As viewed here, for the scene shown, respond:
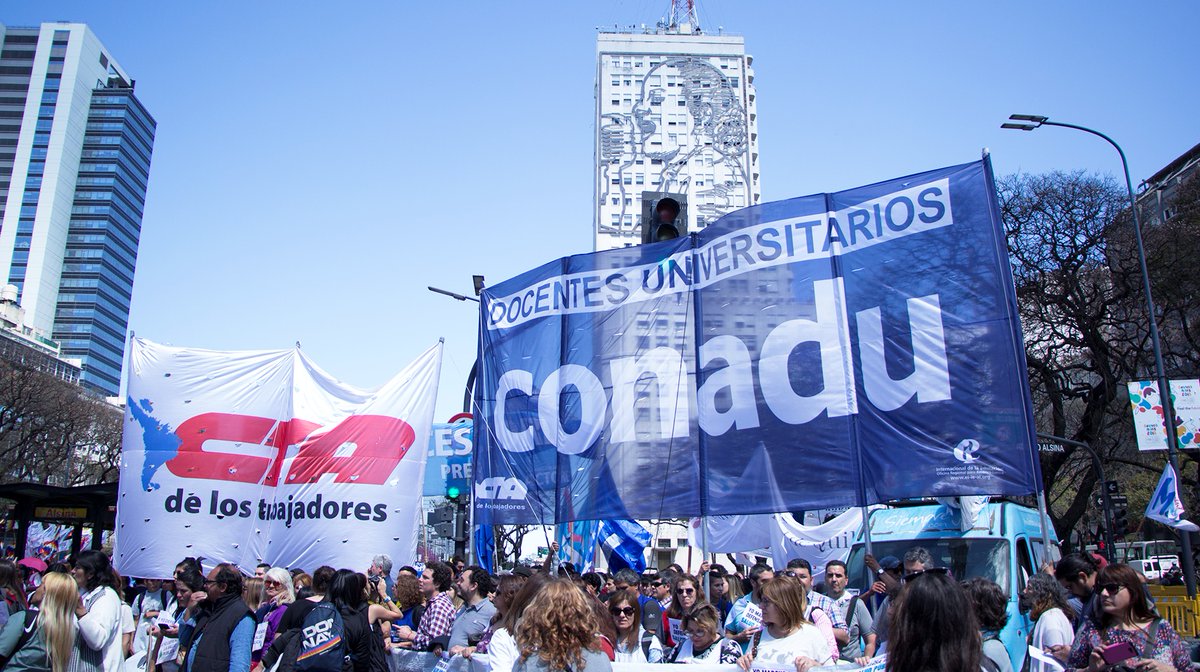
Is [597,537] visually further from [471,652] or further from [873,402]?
[471,652]

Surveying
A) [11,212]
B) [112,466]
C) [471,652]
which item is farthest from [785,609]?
[11,212]

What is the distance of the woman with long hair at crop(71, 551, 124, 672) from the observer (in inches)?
246

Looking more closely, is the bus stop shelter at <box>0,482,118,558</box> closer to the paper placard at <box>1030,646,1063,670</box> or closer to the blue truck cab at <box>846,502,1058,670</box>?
the blue truck cab at <box>846,502,1058,670</box>

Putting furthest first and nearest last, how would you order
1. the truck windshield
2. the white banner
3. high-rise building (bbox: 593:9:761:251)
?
1. high-rise building (bbox: 593:9:761:251)
2. the white banner
3. the truck windshield

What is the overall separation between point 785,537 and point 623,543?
11.5 feet

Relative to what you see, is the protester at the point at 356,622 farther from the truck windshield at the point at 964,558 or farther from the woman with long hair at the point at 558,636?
the truck windshield at the point at 964,558

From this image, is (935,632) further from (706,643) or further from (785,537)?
Answer: (785,537)

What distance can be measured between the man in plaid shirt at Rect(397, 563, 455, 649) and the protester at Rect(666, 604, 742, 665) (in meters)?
2.11

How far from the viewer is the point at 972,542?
10430 millimetres

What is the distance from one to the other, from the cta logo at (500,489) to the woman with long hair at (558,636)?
25.2ft

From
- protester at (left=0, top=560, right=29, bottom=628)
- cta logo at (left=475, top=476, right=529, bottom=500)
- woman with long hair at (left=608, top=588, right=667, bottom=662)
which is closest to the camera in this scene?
woman with long hair at (left=608, top=588, right=667, bottom=662)

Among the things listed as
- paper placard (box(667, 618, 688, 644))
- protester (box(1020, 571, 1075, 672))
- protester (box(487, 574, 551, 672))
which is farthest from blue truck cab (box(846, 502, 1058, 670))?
protester (box(487, 574, 551, 672))

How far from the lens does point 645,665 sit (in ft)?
20.2

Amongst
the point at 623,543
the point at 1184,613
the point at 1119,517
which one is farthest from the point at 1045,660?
the point at 1119,517
